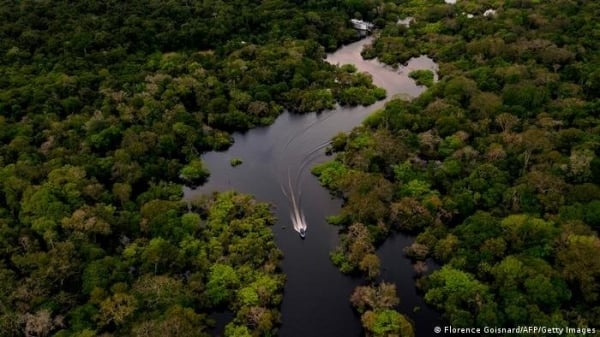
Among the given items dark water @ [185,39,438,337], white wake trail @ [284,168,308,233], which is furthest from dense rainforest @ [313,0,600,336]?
white wake trail @ [284,168,308,233]

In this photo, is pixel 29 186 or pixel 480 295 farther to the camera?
pixel 29 186

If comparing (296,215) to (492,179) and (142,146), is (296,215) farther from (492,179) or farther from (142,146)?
(492,179)

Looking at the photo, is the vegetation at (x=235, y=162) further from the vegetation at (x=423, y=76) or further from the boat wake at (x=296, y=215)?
the vegetation at (x=423, y=76)

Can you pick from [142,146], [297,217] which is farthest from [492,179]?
[142,146]

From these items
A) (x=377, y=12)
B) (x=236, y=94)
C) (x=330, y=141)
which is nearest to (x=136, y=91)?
(x=236, y=94)

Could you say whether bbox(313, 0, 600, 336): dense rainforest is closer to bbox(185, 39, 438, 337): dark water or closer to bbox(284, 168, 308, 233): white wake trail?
bbox(185, 39, 438, 337): dark water

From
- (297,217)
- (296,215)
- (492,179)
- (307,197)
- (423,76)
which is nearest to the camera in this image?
(492,179)

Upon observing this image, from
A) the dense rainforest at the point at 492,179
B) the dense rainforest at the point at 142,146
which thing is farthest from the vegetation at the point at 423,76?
the dense rainforest at the point at 142,146

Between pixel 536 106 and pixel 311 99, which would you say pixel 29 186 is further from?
pixel 536 106
